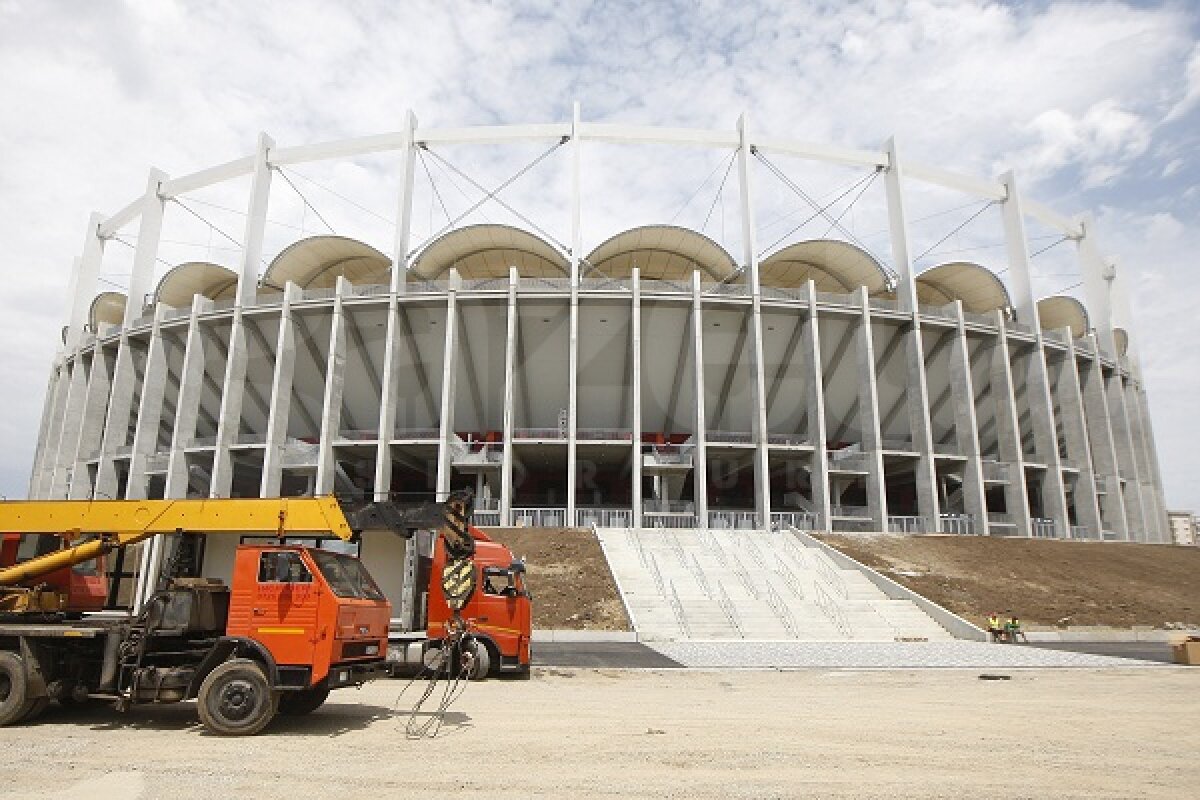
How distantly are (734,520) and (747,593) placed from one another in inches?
326

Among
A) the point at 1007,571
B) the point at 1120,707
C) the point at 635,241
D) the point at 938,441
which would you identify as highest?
the point at 635,241

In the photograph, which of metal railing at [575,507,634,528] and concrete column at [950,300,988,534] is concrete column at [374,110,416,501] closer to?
metal railing at [575,507,634,528]

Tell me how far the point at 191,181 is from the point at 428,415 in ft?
60.3

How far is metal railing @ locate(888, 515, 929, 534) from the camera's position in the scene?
98.6ft

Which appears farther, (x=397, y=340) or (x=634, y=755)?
(x=397, y=340)

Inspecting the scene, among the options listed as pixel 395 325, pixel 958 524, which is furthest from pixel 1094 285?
pixel 395 325

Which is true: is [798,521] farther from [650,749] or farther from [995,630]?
[650,749]

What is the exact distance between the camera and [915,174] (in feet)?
118

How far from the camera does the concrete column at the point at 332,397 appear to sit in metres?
29.2

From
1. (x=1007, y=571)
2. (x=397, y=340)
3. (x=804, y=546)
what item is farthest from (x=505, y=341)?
(x=1007, y=571)

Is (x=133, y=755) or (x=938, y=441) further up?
(x=938, y=441)

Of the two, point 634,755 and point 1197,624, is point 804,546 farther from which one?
point 634,755

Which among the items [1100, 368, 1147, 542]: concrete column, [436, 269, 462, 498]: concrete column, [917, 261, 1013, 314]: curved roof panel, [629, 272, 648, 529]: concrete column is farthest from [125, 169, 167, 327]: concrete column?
[1100, 368, 1147, 542]: concrete column

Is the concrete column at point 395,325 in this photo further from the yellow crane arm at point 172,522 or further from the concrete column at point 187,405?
the yellow crane arm at point 172,522
